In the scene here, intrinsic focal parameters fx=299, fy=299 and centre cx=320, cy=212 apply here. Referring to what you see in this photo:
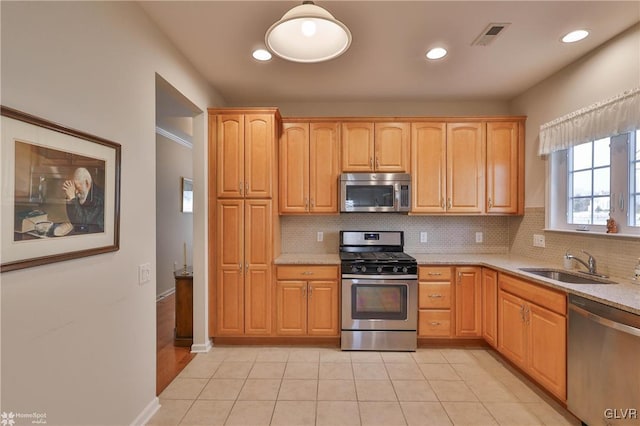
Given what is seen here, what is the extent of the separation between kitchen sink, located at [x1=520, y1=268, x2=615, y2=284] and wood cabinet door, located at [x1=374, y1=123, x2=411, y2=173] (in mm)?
1541

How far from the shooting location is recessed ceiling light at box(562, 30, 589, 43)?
2.18 meters

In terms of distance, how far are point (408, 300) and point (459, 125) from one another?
199cm

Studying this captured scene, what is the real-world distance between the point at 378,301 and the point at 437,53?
91.0 inches

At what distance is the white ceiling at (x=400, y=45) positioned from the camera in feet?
6.37

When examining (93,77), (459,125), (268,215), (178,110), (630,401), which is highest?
(178,110)

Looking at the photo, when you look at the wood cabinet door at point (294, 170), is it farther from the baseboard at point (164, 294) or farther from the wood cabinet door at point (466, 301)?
the baseboard at point (164, 294)

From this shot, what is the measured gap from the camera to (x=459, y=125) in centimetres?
332

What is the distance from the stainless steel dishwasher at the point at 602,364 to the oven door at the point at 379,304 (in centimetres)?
127

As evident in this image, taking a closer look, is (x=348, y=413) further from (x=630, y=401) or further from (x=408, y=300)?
(x=630, y=401)

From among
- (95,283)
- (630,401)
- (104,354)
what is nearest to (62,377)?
(104,354)

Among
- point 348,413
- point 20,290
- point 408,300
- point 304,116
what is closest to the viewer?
point 20,290

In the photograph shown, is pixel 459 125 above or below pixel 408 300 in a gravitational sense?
above

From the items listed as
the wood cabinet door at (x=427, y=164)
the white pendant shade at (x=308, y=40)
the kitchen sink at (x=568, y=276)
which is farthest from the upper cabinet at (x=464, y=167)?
the white pendant shade at (x=308, y=40)

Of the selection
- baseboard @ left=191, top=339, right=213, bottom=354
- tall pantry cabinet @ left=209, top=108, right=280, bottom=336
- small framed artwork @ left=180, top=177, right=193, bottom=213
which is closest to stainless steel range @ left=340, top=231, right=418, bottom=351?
tall pantry cabinet @ left=209, top=108, right=280, bottom=336
